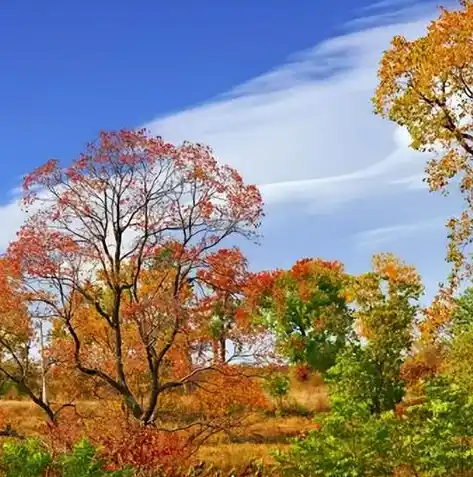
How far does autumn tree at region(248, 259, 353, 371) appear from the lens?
183ft

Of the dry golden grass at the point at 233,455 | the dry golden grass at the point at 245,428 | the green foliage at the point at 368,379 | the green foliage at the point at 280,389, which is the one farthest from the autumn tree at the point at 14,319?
the green foliage at the point at 280,389

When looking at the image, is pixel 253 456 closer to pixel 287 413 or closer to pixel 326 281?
pixel 287 413

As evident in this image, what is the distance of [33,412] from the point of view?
4250 cm

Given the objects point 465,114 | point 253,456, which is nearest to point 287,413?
point 253,456

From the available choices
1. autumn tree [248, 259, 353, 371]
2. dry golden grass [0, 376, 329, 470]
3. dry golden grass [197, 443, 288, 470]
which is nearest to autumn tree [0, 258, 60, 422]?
dry golden grass [0, 376, 329, 470]

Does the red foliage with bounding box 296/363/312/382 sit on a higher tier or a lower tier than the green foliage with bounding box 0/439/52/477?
higher

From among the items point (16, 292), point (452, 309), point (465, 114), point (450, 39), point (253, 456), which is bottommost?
point (253, 456)

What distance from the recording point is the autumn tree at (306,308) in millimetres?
55781

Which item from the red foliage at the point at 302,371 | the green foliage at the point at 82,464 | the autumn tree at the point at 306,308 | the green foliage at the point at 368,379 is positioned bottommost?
the green foliage at the point at 82,464

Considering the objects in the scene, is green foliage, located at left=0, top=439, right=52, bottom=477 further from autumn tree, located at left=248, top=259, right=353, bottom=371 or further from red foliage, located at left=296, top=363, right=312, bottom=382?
red foliage, located at left=296, top=363, right=312, bottom=382

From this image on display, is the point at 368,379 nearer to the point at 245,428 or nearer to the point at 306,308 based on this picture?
the point at 245,428

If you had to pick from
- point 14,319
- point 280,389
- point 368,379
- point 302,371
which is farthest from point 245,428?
point 302,371

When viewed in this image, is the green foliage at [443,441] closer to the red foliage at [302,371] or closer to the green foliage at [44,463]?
the green foliage at [44,463]

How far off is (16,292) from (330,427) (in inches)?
346
